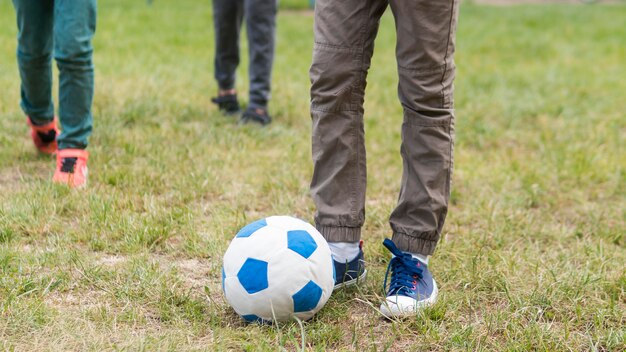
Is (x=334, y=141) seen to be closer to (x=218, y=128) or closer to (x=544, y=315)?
(x=544, y=315)

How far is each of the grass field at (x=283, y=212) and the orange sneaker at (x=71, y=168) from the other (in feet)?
0.31

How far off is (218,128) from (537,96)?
110 inches

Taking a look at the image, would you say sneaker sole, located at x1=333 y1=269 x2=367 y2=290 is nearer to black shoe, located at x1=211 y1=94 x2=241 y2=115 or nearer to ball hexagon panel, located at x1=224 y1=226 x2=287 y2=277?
ball hexagon panel, located at x1=224 y1=226 x2=287 y2=277

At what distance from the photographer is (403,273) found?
2.44 metres

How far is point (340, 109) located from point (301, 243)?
50cm

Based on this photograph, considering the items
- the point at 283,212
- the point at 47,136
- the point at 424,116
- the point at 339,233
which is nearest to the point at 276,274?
the point at 339,233

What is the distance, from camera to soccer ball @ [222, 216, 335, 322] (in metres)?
2.15

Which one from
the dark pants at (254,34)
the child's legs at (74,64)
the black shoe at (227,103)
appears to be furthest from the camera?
the black shoe at (227,103)

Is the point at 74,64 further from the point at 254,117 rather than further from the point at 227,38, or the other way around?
the point at 227,38

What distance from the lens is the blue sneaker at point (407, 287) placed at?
7.61 feet

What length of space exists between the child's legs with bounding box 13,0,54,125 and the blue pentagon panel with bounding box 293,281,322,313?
81.4 inches

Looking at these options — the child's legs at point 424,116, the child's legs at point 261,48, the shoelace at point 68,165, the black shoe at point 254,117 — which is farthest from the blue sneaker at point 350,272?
the child's legs at point 261,48

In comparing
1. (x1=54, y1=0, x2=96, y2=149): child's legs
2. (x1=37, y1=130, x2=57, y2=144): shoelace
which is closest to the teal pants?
(x1=54, y1=0, x2=96, y2=149): child's legs

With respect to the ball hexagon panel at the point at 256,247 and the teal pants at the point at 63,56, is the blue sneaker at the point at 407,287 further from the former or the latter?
the teal pants at the point at 63,56
